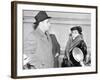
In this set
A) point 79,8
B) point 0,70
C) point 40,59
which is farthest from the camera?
point 79,8

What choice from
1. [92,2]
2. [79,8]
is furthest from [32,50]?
[92,2]

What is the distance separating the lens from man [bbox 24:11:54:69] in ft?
5.44

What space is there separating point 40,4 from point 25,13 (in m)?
0.12

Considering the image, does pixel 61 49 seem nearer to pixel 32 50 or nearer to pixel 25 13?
pixel 32 50

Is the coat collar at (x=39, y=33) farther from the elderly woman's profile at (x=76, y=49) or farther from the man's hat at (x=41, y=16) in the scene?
the elderly woman's profile at (x=76, y=49)

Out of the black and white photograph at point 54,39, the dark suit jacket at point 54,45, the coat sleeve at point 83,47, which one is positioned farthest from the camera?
the coat sleeve at point 83,47

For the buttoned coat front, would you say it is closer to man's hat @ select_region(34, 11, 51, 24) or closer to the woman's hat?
man's hat @ select_region(34, 11, 51, 24)

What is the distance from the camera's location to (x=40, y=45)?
1.69 meters

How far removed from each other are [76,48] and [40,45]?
0.94 ft

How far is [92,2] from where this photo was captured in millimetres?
1892

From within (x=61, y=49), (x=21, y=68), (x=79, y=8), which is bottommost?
(x=21, y=68)

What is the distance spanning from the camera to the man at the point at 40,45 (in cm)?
166

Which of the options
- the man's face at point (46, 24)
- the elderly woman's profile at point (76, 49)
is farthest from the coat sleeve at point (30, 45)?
the elderly woman's profile at point (76, 49)

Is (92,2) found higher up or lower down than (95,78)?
higher up
